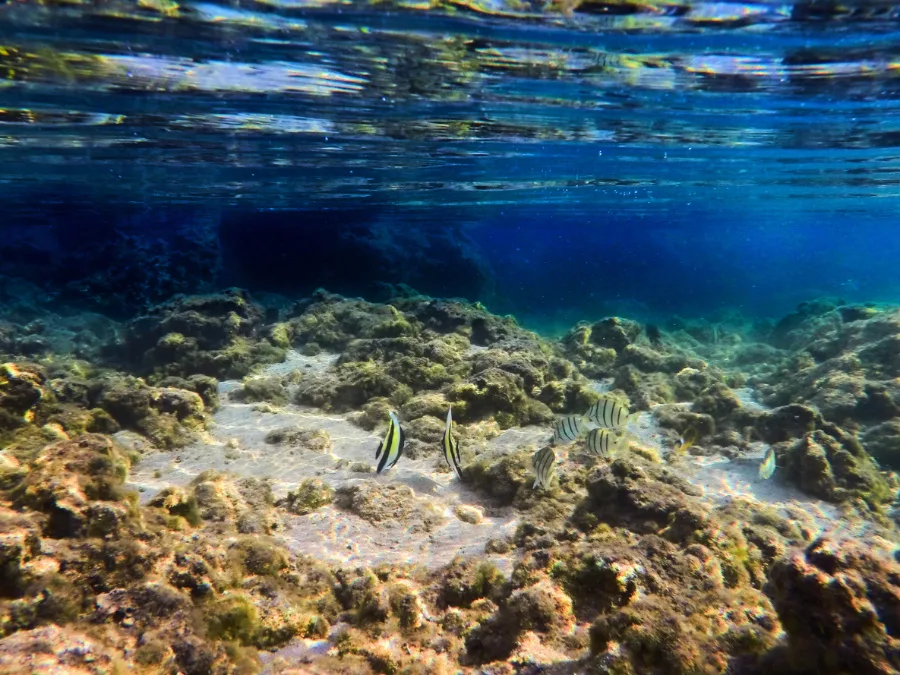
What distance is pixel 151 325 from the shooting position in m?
13.2

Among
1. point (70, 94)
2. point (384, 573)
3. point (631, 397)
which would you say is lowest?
point (631, 397)

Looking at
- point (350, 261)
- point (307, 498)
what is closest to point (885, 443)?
point (307, 498)

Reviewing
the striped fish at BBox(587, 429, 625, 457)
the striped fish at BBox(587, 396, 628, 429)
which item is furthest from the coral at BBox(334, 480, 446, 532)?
the striped fish at BBox(587, 396, 628, 429)

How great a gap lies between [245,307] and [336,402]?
623 centimetres

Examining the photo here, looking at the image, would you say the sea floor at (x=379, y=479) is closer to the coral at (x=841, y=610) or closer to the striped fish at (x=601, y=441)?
the striped fish at (x=601, y=441)

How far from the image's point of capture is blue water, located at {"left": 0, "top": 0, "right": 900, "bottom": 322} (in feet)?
27.3

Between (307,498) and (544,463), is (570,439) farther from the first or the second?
(307,498)

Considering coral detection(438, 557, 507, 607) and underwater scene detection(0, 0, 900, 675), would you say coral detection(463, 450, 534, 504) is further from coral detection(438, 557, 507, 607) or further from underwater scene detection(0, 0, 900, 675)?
coral detection(438, 557, 507, 607)

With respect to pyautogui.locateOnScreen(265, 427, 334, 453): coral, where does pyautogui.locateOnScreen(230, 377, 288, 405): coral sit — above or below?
below

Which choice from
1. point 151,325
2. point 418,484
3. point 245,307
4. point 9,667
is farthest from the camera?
point 245,307

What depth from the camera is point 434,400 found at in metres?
9.11

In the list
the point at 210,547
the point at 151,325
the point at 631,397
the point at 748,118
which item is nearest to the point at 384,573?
the point at 210,547

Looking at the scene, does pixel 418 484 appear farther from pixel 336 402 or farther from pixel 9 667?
pixel 9 667

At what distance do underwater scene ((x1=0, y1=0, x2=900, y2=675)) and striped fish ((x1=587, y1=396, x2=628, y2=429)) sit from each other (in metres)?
0.07
